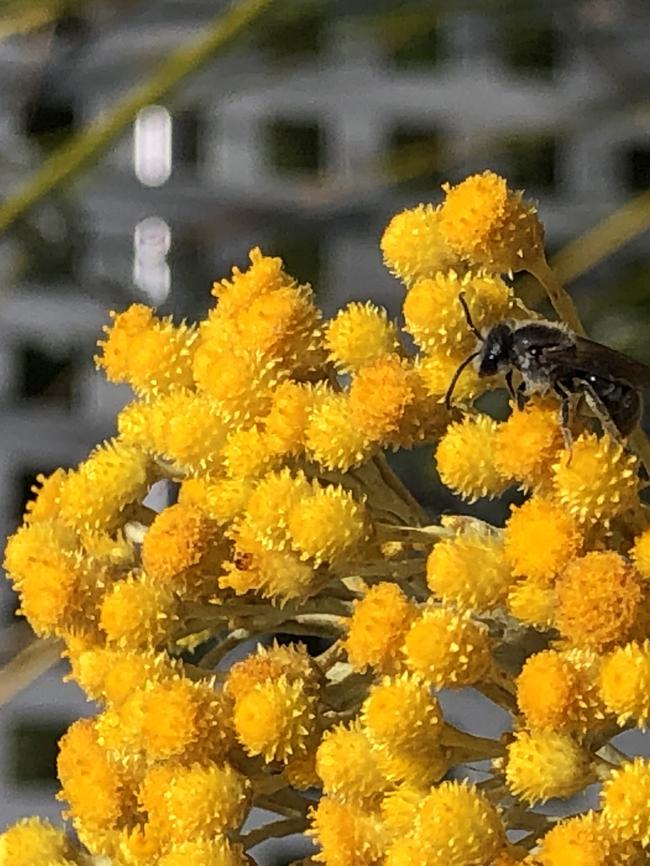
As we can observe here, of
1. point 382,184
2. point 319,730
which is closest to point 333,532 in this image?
point 319,730

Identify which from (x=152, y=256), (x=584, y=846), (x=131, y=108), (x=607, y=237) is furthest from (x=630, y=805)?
(x=152, y=256)

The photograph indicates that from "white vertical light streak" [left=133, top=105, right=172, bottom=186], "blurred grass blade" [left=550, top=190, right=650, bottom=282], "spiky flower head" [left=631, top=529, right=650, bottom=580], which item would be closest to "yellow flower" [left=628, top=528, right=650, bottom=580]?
"spiky flower head" [left=631, top=529, right=650, bottom=580]

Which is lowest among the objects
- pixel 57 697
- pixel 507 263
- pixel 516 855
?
pixel 57 697

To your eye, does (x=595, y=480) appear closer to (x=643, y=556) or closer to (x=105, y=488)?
(x=643, y=556)

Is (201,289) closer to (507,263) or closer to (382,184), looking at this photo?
(382,184)

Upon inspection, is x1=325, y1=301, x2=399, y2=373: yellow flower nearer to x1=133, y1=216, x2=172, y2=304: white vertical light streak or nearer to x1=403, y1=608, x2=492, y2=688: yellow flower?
x1=403, y1=608, x2=492, y2=688: yellow flower

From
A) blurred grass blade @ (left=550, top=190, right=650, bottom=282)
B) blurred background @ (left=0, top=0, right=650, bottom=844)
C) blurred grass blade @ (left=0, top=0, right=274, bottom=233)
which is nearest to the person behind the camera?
blurred grass blade @ (left=0, top=0, right=274, bottom=233)
